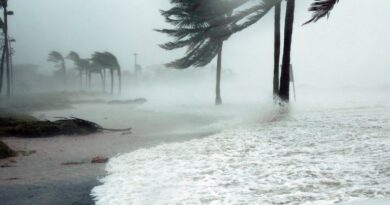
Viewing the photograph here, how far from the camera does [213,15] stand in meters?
16.7

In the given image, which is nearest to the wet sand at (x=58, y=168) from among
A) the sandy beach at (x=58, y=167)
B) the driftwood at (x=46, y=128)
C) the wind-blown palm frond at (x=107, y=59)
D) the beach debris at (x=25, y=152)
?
the sandy beach at (x=58, y=167)

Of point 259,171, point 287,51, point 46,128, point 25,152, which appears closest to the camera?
point 259,171

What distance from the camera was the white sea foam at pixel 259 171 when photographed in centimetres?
495

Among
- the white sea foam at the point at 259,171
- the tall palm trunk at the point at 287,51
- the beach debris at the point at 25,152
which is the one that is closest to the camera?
the white sea foam at the point at 259,171

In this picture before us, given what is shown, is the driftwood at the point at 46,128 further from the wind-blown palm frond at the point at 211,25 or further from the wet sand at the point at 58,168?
the wind-blown palm frond at the point at 211,25

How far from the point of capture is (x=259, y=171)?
620 centimetres

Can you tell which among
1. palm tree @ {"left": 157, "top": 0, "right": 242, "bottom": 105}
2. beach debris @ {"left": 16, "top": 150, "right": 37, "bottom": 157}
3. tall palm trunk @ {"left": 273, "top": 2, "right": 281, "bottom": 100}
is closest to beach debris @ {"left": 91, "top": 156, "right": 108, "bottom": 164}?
beach debris @ {"left": 16, "top": 150, "right": 37, "bottom": 157}

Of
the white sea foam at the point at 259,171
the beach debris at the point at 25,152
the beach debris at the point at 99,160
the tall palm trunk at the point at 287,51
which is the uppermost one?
the tall palm trunk at the point at 287,51

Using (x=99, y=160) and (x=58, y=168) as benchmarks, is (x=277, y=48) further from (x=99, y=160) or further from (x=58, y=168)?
(x=58, y=168)

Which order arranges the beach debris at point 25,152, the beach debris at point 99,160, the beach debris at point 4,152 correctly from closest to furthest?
the beach debris at point 99,160 → the beach debris at point 4,152 → the beach debris at point 25,152

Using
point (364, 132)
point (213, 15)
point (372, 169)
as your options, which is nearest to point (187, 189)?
point (372, 169)

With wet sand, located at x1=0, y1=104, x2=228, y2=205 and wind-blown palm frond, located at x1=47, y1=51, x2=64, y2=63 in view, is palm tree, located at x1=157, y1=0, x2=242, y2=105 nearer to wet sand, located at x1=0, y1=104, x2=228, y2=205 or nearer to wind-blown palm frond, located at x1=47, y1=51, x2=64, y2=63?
wet sand, located at x1=0, y1=104, x2=228, y2=205

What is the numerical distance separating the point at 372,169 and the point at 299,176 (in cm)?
108

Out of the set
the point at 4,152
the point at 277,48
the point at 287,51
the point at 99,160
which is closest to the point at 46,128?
the point at 4,152
